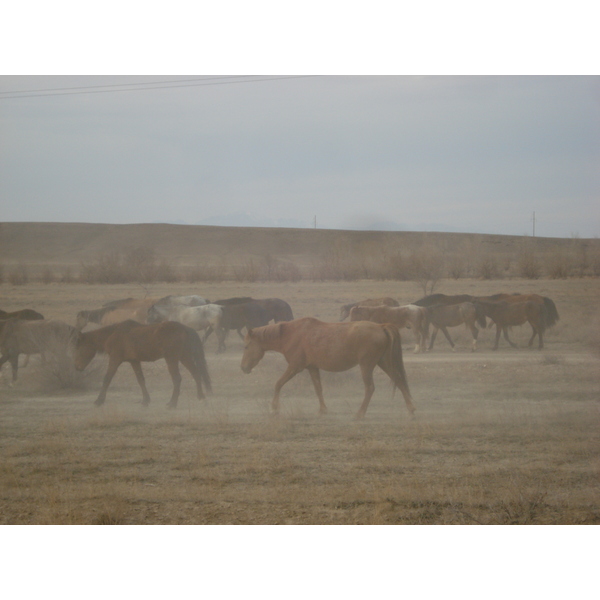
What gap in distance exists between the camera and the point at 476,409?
8750 mm

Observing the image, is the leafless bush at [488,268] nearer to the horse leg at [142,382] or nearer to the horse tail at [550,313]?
the horse tail at [550,313]

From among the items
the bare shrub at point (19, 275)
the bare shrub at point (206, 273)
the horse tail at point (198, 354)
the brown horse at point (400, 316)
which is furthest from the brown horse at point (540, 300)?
the bare shrub at point (19, 275)

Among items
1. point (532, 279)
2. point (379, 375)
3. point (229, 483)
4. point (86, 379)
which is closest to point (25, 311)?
point (86, 379)

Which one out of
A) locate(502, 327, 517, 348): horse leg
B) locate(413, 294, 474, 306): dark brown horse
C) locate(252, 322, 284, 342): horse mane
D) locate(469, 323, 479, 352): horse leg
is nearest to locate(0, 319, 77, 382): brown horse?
locate(252, 322, 284, 342): horse mane

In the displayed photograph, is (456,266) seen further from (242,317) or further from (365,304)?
(242,317)

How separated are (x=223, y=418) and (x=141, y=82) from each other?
18.0 feet

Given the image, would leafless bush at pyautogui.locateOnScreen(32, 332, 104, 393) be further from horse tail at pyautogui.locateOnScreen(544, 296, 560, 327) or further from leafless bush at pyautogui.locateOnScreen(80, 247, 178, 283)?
horse tail at pyautogui.locateOnScreen(544, 296, 560, 327)

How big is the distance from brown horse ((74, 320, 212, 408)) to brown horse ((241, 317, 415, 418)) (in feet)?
4.27

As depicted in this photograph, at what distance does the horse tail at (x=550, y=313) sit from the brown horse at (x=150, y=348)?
715 cm

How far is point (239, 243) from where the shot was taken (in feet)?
51.8

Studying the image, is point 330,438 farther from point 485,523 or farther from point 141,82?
point 141,82

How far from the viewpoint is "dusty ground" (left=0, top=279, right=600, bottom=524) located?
250 inches

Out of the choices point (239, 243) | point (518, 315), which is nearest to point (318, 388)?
point (518, 315)

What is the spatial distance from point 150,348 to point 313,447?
3023 mm
